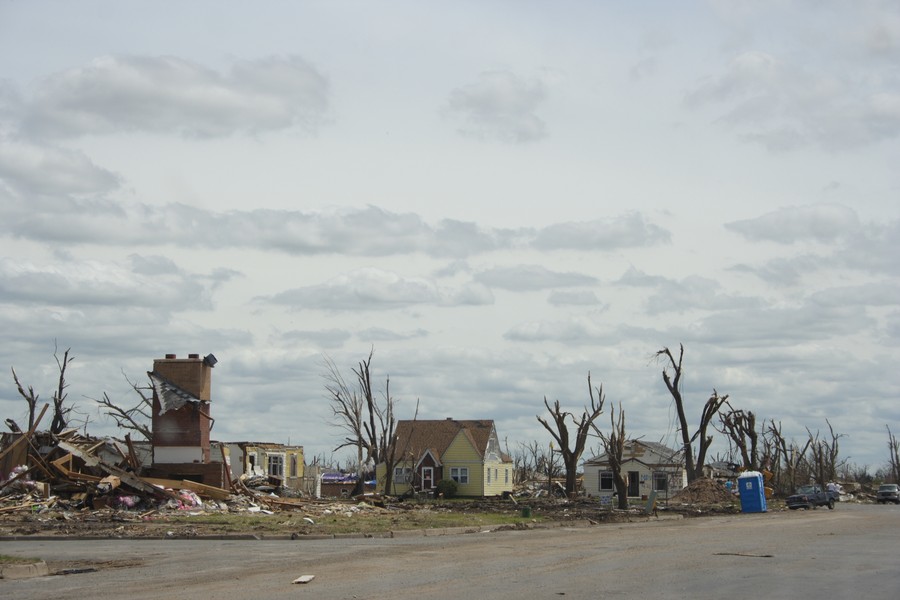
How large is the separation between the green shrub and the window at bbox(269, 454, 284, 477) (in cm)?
1349

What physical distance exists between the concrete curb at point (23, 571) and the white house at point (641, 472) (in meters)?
57.6

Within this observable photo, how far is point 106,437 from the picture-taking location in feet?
151

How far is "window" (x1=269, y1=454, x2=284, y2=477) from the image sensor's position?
58.6m

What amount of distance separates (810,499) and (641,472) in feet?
64.6

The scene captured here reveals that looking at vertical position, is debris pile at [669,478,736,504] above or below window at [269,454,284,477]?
below

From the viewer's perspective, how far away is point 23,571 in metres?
18.7

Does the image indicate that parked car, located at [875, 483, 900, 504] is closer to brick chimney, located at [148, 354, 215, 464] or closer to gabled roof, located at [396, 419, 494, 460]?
gabled roof, located at [396, 419, 494, 460]

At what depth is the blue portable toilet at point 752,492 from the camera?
51.1 m

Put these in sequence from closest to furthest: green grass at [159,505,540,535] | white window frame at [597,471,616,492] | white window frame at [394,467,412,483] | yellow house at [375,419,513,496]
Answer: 1. green grass at [159,505,540,535]
2. yellow house at [375,419,513,496]
3. white window frame at [394,467,412,483]
4. white window frame at [597,471,616,492]

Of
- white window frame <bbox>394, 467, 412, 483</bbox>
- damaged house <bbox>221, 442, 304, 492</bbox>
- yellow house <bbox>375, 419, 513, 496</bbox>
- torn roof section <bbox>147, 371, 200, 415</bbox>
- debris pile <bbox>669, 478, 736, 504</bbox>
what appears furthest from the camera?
white window frame <bbox>394, 467, 412, 483</bbox>

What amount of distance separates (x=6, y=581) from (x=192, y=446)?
25678 millimetres

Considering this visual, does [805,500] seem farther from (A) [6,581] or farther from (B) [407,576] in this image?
(A) [6,581]

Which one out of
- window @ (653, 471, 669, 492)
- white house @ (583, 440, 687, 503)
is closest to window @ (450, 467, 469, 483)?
white house @ (583, 440, 687, 503)

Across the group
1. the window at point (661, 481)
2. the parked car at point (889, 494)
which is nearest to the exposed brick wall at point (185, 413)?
the window at point (661, 481)
